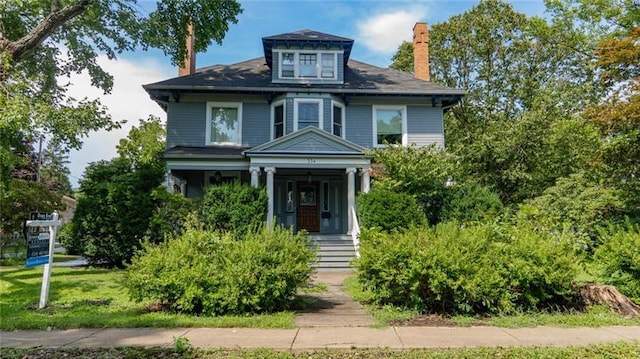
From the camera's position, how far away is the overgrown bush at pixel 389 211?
41.1 ft

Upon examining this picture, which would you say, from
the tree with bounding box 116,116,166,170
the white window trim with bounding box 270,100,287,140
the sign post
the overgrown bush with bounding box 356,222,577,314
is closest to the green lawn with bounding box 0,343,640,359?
the overgrown bush with bounding box 356,222,577,314

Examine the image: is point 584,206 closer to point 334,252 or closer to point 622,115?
point 622,115

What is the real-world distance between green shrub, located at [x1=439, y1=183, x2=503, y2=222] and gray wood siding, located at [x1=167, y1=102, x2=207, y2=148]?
998cm

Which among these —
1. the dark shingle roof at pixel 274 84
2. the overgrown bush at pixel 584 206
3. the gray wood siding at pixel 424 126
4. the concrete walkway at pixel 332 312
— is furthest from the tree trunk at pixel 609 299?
the dark shingle roof at pixel 274 84

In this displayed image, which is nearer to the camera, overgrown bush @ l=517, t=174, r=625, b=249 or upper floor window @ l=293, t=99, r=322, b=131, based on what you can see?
overgrown bush @ l=517, t=174, r=625, b=249

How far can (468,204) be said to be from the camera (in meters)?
13.9

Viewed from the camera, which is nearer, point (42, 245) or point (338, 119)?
point (42, 245)

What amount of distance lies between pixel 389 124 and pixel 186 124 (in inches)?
336

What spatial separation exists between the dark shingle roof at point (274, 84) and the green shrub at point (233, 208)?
5.22 meters

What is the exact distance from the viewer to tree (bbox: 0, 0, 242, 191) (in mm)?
10820

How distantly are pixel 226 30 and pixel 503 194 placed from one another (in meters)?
15.3

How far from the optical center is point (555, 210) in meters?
14.5

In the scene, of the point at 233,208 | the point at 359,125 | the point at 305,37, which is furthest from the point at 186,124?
the point at 359,125

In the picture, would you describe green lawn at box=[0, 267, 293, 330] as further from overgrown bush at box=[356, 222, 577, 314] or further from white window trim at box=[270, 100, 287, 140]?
white window trim at box=[270, 100, 287, 140]
